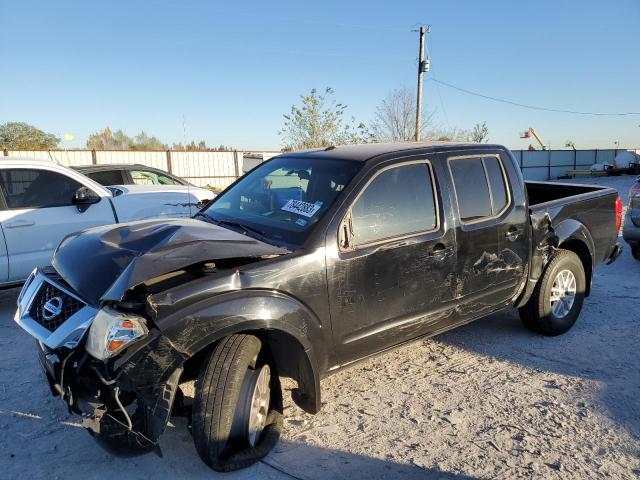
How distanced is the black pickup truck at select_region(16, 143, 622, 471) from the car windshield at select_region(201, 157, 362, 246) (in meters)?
0.01

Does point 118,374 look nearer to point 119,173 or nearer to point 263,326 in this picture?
point 263,326

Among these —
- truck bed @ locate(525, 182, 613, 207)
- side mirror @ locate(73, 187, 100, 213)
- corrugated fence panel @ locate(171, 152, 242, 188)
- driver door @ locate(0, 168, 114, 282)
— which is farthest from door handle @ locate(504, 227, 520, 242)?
corrugated fence panel @ locate(171, 152, 242, 188)

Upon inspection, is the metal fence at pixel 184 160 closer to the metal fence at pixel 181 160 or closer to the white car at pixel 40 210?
the metal fence at pixel 181 160

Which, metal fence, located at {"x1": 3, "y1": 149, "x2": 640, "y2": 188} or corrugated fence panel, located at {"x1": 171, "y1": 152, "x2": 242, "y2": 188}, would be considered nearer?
metal fence, located at {"x1": 3, "y1": 149, "x2": 640, "y2": 188}

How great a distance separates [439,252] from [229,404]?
1.83 metres

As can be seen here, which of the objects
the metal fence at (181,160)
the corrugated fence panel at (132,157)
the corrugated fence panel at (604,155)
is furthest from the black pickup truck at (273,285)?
the corrugated fence panel at (604,155)

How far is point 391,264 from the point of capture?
10.9ft

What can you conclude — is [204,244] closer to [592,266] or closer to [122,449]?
[122,449]

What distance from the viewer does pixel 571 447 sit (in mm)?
3006

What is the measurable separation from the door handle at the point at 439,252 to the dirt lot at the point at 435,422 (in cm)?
103

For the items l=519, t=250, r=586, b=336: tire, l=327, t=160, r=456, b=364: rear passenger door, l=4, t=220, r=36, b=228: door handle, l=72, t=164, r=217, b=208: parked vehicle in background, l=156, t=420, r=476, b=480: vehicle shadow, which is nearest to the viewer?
l=156, t=420, r=476, b=480: vehicle shadow

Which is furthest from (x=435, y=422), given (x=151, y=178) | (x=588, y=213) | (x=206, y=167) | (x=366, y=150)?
(x=206, y=167)

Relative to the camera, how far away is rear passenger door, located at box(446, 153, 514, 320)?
3.80 m

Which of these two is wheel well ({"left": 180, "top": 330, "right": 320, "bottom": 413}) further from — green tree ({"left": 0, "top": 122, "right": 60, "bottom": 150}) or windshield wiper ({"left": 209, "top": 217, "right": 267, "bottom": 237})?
green tree ({"left": 0, "top": 122, "right": 60, "bottom": 150})
